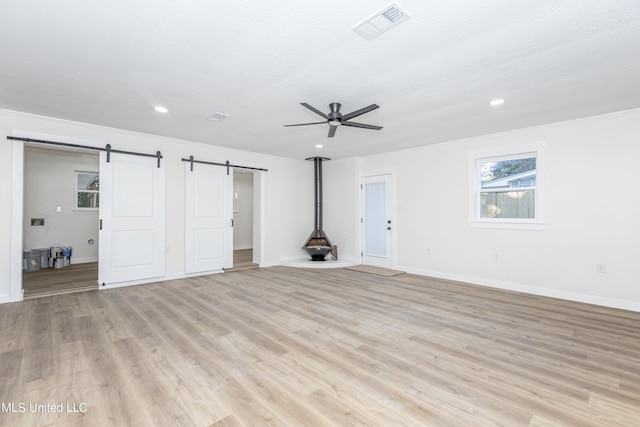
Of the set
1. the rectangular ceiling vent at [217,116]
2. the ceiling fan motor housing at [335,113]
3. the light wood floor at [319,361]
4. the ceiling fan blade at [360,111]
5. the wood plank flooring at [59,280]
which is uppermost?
the rectangular ceiling vent at [217,116]

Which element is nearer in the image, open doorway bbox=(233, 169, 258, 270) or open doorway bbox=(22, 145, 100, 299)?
open doorway bbox=(22, 145, 100, 299)

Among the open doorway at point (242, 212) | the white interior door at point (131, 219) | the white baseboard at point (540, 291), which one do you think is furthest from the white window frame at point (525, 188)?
the open doorway at point (242, 212)

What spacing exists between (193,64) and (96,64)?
90 centimetres

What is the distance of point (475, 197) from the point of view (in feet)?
17.5

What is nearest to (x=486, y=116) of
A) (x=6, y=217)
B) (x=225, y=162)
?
(x=225, y=162)

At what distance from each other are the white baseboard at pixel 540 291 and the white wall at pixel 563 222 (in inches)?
0.5

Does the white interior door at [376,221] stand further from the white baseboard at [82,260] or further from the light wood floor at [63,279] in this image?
the white baseboard at [82,260]

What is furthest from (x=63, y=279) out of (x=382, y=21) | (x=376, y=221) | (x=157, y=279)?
(x=382, y=21)

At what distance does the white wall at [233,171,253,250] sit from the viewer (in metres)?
9.69

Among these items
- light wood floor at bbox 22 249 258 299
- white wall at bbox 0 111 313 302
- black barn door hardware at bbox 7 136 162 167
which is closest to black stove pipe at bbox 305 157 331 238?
white wall at bbox 0 111 313 302

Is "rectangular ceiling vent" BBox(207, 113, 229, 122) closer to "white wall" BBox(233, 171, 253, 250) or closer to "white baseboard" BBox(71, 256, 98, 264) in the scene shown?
"white wall" BBox(233, 171, 253, 250)

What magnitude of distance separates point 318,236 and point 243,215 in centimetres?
356

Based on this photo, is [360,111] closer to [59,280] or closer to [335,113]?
[335,113]

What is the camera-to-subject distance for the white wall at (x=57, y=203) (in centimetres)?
663
